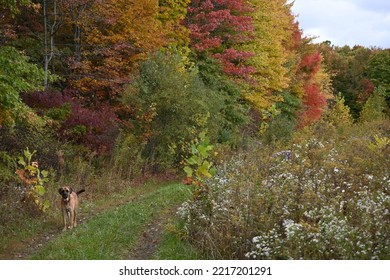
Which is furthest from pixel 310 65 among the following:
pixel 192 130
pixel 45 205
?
pixel 45 205

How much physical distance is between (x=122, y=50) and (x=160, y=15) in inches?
134

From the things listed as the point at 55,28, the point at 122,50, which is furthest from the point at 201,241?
the point at 55,28

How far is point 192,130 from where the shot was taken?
61.3 feet

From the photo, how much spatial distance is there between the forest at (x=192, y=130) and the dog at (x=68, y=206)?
0.68 meters

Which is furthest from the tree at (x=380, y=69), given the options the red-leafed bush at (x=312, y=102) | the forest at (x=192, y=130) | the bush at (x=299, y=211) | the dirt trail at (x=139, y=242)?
the dirt trail at (x=139, y=242)

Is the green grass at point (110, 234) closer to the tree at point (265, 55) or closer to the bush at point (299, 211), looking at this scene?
the bush at point (299, 211)

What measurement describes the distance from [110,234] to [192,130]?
955 cm

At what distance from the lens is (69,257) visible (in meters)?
8.11

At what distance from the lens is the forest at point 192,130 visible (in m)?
7.87

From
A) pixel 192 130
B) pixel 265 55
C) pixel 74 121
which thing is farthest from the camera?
pixel 265 55

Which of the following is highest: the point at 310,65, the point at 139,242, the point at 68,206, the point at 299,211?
the point at 310,65

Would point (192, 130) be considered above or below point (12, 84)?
below

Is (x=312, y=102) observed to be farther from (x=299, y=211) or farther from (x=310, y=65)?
(x=299, y=211)

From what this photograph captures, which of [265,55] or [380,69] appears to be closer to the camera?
[265,55]
